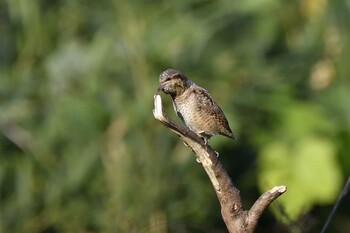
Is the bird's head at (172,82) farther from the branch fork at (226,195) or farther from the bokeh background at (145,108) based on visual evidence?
the bokeh background at (145,108)

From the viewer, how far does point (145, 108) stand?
6.68 metres

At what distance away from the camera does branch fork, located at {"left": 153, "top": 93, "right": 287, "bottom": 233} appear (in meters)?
3.49

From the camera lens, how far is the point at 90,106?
680cm

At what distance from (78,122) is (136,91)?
384 mm

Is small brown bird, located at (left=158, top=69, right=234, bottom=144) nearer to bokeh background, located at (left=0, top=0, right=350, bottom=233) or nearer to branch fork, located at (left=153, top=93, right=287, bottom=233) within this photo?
branch fork, located at (left=153, top=93, right=287, bottom=233)

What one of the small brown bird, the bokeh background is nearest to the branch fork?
the small brown bird

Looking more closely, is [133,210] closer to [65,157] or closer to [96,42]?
[65,157]

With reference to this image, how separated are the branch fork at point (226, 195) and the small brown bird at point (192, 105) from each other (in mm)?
314

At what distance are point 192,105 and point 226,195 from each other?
611mm

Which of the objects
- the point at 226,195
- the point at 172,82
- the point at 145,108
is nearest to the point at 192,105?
the point at 172,82

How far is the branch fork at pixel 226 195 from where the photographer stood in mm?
3492

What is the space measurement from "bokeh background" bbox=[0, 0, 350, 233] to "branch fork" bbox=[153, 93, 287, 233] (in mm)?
2715

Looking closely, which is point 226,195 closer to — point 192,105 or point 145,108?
point 192,105

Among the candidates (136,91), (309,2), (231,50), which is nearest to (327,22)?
(309,2)
